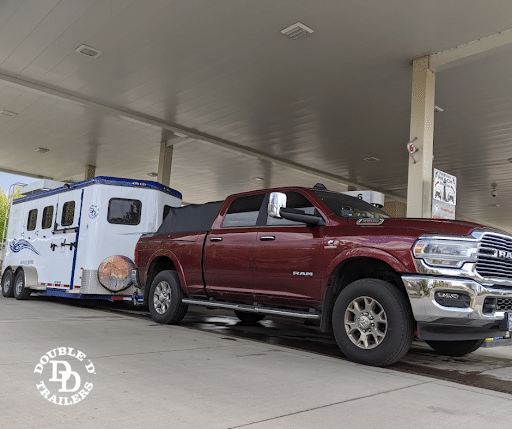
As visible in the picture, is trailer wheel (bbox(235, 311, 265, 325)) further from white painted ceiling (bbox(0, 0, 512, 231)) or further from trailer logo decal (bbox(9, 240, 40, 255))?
trailer logo decal (bbox(9, 240, 40, 255))

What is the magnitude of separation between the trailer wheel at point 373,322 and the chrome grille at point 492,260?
0.82 m

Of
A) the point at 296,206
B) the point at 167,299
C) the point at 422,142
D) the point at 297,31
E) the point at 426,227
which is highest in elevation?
the point at 297,31

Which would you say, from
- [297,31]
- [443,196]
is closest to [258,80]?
[297,31]

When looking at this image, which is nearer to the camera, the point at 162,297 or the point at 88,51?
the point at 162,297

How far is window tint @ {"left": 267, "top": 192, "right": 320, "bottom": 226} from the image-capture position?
20.2 feet

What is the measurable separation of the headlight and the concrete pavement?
44.1 inches

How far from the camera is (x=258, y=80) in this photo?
11000 millimetres

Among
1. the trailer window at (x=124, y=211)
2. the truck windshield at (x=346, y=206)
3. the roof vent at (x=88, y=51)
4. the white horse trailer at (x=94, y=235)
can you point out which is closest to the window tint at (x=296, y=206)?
the truck windshield at (x=346, y=206)

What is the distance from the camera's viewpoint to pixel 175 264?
305 inches

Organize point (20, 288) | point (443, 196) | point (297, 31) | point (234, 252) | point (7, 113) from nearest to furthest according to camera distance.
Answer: point (234, 252), point (297, 31), point (443, 196), point (20, 288), point (7, 113)

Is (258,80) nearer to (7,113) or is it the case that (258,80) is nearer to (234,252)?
(234,252)

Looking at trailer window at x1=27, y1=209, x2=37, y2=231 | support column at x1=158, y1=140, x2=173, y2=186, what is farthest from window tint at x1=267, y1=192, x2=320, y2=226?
support column at x1=158, y1=140, x2=173, y2=186

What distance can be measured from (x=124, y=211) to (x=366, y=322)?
6695 millimetres

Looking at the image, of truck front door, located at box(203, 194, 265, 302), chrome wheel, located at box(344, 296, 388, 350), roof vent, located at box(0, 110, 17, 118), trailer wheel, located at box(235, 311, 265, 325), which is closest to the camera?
chrome wheel, located at box(344, 296, 388, 350)
